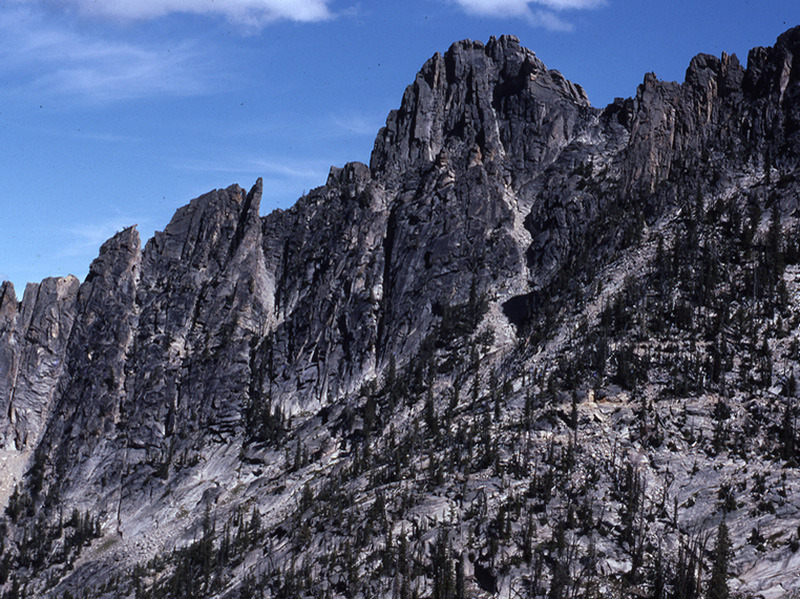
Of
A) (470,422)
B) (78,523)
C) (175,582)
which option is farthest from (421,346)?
(78,523)

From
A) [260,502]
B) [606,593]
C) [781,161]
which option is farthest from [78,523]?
[781,161]

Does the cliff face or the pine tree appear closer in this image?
the pine tree

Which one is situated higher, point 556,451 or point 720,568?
point 556,451

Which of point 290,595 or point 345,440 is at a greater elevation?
point 345,440

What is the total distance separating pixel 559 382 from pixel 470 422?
16379 millimetres

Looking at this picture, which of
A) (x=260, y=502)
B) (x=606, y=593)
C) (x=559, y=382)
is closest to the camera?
(x=606, y=593)

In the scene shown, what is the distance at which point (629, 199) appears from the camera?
200m

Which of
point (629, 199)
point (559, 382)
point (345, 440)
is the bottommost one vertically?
point (345, 440)

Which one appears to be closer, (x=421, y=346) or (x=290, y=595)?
(x=290, y=595)

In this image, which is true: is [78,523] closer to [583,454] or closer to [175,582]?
[175,582]

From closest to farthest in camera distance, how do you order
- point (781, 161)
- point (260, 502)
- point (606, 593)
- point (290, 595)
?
1. point (606, 593)
2. point (290, 595)
3. point (260, 502)
4. point (781, 161)

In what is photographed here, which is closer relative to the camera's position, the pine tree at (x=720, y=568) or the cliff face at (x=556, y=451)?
the pine tree at (x=720, y=568)

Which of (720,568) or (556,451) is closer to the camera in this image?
(720,568)

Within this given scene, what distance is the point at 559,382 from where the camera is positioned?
146 m
